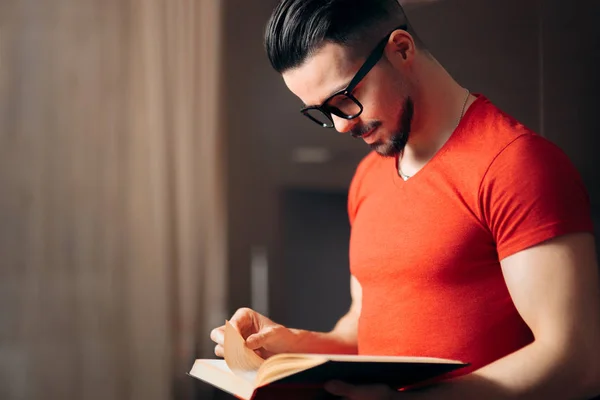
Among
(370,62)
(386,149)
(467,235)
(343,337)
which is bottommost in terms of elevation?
(343,337)

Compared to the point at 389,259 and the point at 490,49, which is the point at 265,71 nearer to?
the point at 490,49

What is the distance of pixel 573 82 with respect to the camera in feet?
5.03

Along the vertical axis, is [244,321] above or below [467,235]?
below

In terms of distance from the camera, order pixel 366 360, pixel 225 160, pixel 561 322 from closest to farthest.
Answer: pixel 366 360
pixel 561 322
pixel 225 160

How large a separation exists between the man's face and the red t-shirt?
0.09 meters

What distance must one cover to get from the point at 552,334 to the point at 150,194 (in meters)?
1.50

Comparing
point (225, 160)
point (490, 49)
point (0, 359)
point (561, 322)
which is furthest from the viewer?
point (225, 160)

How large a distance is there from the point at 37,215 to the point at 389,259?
124cm

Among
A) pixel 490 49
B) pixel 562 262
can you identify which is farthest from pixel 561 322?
pixel 490 49

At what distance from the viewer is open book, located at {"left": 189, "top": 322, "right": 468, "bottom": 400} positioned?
2.78ft

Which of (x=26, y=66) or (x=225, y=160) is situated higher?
(x=26, y=66)

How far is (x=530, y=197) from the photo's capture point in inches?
41.9

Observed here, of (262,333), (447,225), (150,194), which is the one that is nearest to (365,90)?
(447,225)

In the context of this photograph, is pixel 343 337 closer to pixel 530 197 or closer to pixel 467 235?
pixel 467 235
